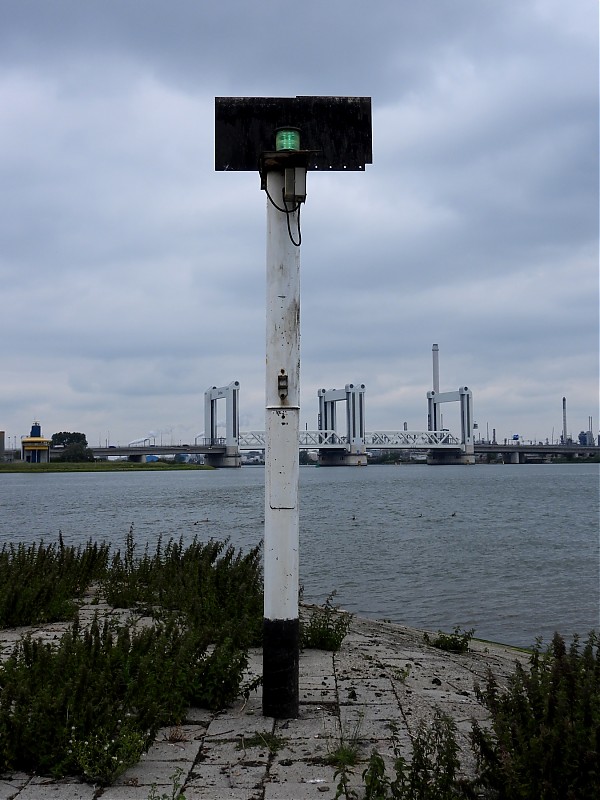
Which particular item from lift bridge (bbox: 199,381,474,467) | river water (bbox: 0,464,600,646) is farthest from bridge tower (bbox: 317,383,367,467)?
river water (bbox: 0,464,600,646)

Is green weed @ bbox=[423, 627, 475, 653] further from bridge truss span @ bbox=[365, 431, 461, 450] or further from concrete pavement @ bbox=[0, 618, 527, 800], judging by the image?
bridge truss span @ bbox=[365, 431, 461, 450]

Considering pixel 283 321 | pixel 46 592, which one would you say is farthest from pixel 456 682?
pixel 46 592

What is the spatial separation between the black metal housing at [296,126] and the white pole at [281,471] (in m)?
0.50

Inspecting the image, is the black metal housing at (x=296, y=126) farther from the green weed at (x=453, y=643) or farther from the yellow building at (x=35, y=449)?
the yellow building at (x=35, y=449)

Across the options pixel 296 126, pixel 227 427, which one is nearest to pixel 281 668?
pixel 296 126

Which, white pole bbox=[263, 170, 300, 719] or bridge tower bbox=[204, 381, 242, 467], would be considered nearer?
white pole bbox=[263, 170, 300, 719]

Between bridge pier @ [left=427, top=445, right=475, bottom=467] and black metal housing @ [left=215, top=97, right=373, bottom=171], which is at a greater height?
black metal housing @ [left=215, top=97, right=373, bottom=171]

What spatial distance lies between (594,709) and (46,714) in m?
2.83

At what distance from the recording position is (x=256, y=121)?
552 cm

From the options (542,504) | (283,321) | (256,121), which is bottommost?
(542,504)

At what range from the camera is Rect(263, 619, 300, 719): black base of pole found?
16.6 ft

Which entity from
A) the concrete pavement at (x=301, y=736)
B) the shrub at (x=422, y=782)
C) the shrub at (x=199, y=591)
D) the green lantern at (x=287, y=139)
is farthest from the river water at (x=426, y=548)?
the green lantern at (x=287, y=139)

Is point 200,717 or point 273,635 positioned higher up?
point 273,635

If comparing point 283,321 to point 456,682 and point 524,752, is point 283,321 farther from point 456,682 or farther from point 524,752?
point 456,682
